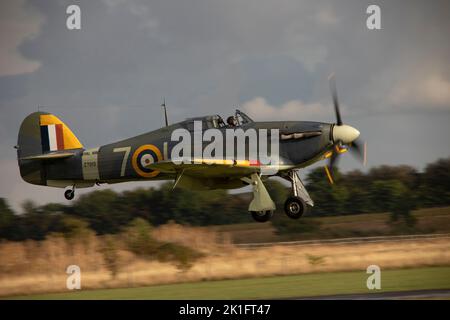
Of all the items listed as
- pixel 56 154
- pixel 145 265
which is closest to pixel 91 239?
pixel 145 265

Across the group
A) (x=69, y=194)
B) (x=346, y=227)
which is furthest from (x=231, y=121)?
(x=346, y=227)

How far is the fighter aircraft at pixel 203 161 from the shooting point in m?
18.6

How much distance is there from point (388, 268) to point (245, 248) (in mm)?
5317

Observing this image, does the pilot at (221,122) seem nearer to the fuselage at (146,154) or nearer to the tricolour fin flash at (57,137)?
the fuselage at (146,154)

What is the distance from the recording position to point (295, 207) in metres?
18.8

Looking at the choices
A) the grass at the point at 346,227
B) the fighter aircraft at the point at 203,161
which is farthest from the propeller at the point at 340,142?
the grass at the point at 346,227

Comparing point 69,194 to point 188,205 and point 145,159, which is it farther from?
point 188,205

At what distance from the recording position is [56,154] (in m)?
20.7

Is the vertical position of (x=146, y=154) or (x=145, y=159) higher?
(x=146, y=154)

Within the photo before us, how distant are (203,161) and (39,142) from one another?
219 inches

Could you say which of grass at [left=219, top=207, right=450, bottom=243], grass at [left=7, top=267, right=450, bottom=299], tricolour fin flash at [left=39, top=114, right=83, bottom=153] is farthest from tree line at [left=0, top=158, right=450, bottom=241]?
tricolour fin flash at [left=39, top=114, right=83, bottom=153]

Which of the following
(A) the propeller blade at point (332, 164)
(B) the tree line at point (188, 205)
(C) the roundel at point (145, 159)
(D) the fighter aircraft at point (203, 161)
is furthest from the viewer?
(B) the tree line at point (188, 205)
